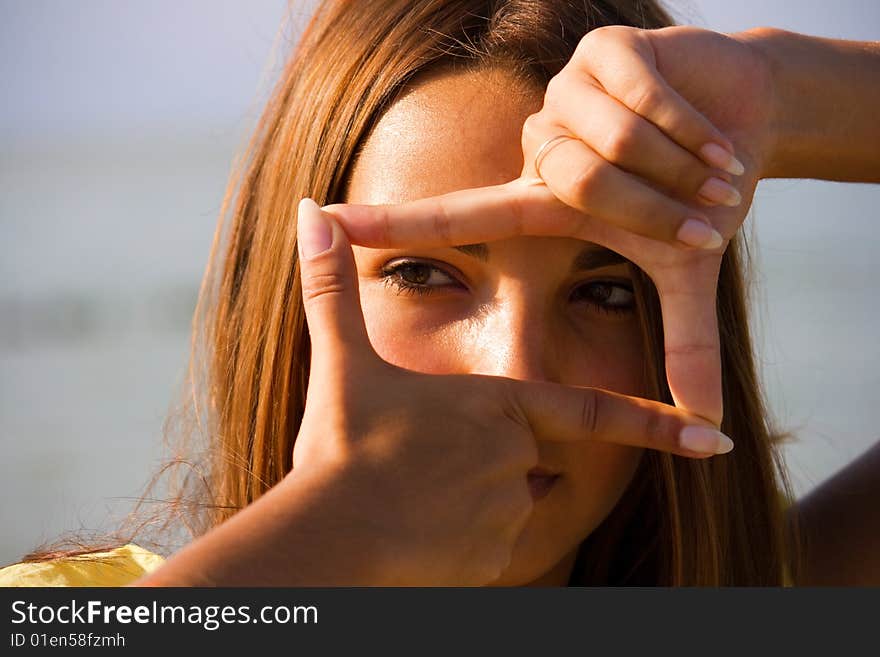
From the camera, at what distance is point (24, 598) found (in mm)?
1547

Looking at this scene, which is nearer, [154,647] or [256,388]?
[154,647]

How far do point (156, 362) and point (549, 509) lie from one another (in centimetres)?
535

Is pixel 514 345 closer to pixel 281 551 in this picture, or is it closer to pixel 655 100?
pixel 655 100

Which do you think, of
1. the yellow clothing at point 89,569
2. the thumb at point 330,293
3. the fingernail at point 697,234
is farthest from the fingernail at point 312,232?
the yellow clothing at point 89,569

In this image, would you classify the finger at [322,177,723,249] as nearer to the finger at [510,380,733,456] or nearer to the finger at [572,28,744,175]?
the finger at [572,28,744,175]

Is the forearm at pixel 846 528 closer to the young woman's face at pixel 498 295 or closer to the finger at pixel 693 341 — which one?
the young woman's face at pixel 498 295

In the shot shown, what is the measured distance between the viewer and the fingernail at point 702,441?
1471 mm

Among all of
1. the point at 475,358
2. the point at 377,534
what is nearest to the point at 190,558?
the point at 377,534

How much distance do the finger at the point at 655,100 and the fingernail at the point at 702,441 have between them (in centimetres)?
37

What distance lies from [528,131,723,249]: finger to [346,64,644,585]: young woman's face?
0.22 metres

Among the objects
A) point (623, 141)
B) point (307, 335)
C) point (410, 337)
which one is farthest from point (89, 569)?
point (623, 141)

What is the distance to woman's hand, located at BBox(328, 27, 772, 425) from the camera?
1438 millimetres

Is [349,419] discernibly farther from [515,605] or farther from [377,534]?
[515,605]

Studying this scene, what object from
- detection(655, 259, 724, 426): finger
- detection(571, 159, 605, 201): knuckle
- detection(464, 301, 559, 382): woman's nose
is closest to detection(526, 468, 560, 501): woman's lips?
detection(464, 301, 559, 382): woman's nose
